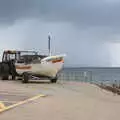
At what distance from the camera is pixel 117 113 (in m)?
13.8

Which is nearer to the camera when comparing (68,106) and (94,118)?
(94,118)

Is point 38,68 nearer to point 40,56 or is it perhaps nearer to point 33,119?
point 40,56

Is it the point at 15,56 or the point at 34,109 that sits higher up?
the point at 15,56

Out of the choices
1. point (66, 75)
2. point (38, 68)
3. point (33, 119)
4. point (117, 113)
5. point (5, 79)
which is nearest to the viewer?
point (33, 119)

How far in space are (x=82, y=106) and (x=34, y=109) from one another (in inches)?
90.0

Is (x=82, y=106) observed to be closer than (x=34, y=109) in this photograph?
No

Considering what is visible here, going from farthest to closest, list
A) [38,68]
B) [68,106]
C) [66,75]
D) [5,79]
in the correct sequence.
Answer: [66,75], [5,79], [38,68], [68,106]

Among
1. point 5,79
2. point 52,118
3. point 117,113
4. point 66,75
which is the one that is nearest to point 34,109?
point 52,118

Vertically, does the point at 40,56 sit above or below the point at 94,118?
above

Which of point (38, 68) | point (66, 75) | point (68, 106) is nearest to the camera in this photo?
point (68, 106)

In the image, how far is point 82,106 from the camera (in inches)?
603

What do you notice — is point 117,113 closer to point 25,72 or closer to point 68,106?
point 68,106

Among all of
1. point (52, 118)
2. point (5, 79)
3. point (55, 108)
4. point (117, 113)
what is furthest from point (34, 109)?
point (5, 79)

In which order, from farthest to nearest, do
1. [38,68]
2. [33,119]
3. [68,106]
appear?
[38,68] < [68,106] < [33,119]
